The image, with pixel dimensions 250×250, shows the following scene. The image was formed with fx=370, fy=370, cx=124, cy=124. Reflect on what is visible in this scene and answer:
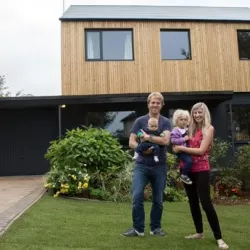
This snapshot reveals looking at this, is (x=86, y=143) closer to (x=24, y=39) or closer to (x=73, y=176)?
(x=73, y=176)

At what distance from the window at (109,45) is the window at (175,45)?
1.36 meters

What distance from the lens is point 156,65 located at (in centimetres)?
1431

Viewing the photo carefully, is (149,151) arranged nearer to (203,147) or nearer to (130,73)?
(203,147)

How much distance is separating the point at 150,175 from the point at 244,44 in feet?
40.1

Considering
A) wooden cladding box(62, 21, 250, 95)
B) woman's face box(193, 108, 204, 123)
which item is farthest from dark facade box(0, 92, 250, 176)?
woman's face box(193, 108, 204, 123)

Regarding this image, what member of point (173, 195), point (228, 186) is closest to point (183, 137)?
point (173, 195)

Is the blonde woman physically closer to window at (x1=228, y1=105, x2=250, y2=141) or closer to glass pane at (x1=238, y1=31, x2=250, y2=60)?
window at (x1=228, y1=105, x2=250, y2=141)

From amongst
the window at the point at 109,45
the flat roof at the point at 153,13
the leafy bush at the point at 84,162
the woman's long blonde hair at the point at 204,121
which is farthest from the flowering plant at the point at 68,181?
the flat roof at the point at 153,13

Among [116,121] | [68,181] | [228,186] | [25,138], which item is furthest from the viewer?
[25,138]

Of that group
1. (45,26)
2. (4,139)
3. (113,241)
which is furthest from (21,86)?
(113,241)

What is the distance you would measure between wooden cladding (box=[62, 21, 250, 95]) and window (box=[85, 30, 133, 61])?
247 millimetres

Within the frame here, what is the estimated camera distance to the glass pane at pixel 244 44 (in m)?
15.3

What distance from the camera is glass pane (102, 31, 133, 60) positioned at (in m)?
14.4

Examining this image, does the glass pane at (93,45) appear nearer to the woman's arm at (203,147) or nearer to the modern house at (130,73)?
the modern house at (130,73)
